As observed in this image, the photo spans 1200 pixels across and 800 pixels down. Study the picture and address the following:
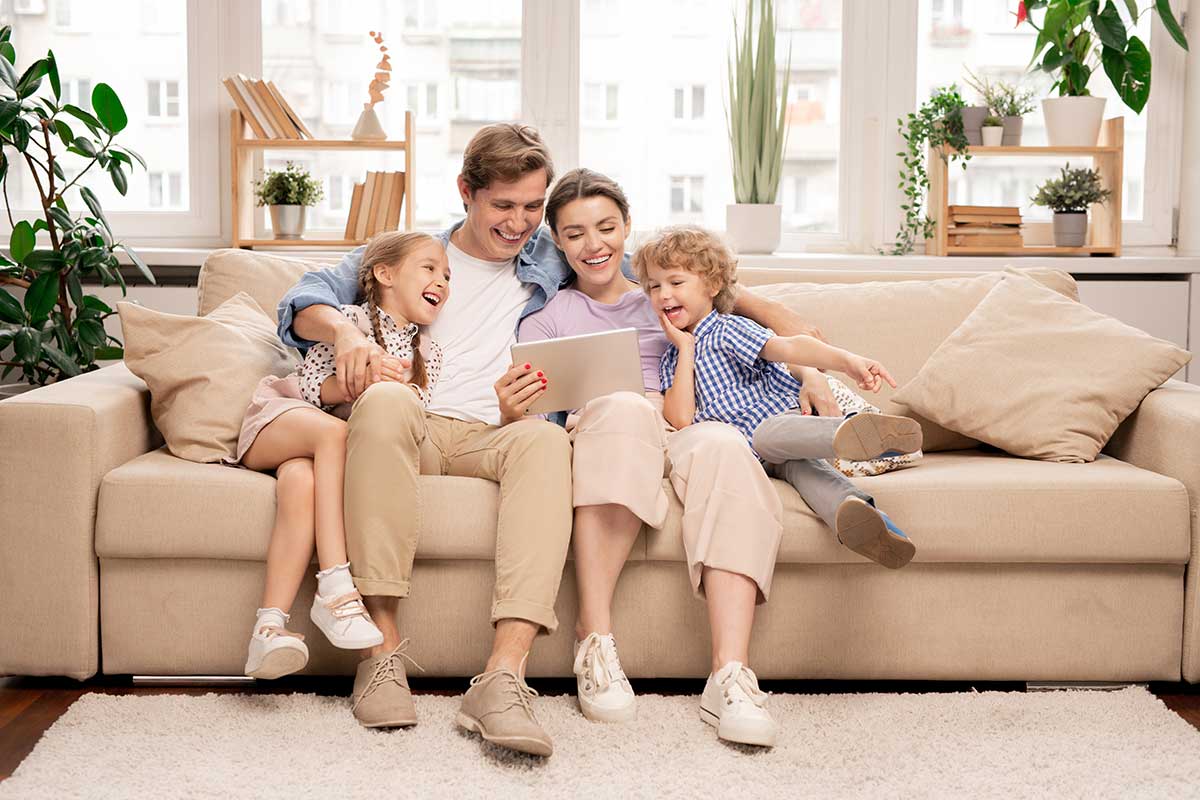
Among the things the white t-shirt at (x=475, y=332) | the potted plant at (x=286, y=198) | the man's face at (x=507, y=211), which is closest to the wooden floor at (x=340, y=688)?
the white t-shirt at (x=475, y=332)

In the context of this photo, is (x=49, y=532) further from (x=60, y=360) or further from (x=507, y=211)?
(x=60, y=360)

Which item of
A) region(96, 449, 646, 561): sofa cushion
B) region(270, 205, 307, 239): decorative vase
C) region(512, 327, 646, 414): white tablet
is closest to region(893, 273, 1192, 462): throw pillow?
region(512, 327, 646, 414): white tablet

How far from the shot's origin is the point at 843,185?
3.95 meters

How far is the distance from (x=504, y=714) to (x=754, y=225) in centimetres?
228

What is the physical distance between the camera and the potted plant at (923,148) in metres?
3.69

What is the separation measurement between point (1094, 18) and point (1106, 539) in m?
2.04

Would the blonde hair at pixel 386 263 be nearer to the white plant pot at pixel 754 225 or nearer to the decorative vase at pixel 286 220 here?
the decorative vase at pixel 286 220

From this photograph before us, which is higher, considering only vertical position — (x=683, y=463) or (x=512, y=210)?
(x=512, y=210)

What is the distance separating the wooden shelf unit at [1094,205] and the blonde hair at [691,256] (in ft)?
5.01

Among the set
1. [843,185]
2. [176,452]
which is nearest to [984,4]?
[843,185]

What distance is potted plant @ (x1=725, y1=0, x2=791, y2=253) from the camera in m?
3.72

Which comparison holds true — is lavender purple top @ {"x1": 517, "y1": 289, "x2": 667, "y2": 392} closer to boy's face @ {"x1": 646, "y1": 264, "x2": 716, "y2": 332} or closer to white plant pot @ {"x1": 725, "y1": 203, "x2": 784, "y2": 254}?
boy's face @ {"x1": 646, "y1": 264, "x2": 716, "y2": 332}

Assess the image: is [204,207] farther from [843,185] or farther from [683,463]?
[683,463]

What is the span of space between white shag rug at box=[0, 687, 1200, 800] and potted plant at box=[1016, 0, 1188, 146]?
215 cm
